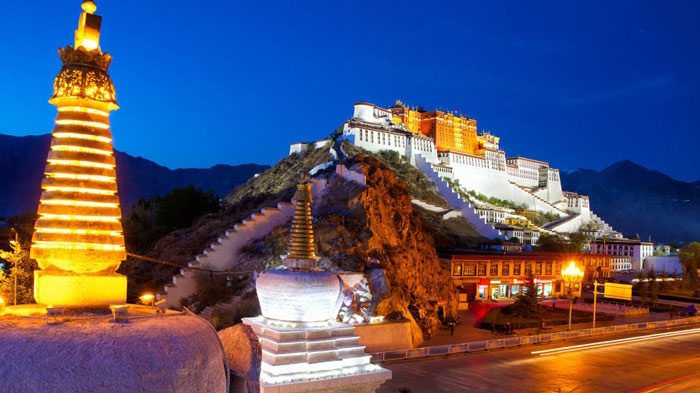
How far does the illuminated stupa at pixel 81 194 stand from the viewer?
8.21m

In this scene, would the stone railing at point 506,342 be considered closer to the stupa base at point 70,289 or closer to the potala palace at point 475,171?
the stupa base at point 70,289

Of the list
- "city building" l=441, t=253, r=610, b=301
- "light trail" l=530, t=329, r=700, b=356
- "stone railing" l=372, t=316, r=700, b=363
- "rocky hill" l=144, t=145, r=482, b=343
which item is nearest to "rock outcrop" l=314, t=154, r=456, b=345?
"rocky hill" l=144, t=145, r=482, b=343

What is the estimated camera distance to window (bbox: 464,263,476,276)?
50531mm

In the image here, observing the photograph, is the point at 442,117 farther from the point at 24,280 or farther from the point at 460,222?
the point at 24,280

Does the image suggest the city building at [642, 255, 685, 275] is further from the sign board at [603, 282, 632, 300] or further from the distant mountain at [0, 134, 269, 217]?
the distant mountain at [0, 134, 269, 217]

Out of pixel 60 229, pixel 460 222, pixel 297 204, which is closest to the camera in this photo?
pixel 60 229

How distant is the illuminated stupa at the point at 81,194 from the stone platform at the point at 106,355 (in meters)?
0.66

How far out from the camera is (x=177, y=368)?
6.93m

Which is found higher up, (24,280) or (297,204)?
(297,204)

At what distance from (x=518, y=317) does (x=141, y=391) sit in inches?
1412

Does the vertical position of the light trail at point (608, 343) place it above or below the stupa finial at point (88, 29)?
below

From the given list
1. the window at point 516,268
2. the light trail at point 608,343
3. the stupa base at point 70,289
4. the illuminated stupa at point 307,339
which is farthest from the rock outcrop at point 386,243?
the stupa base at point 70,289

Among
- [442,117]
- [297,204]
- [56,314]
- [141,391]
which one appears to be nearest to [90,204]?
[56,314]

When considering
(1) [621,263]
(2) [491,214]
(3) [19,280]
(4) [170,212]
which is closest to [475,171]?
(2) [491,214]
